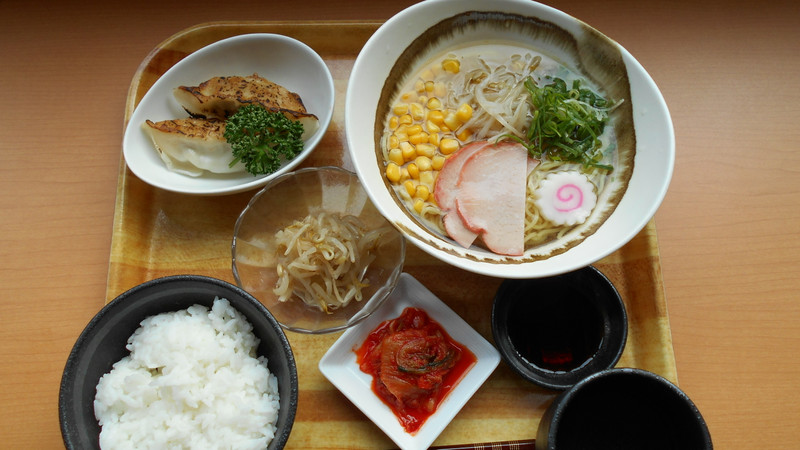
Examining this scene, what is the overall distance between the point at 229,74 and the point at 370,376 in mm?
1441

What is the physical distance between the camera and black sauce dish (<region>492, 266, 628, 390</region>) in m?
1.92

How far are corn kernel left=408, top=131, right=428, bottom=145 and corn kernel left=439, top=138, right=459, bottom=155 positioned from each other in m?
0.07

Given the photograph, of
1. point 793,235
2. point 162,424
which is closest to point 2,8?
point 162,424

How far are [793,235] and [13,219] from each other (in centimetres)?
323

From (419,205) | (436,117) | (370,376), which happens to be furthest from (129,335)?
(436,117)

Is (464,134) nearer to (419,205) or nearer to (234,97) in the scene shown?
(419,205)

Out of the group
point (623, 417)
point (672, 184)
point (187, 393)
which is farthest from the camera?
point (672, 184)

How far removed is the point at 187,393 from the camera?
68.1 inches

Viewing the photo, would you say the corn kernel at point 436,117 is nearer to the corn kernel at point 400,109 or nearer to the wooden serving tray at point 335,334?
the corn kernel at point 400,109

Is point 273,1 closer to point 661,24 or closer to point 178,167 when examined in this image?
point 178,167

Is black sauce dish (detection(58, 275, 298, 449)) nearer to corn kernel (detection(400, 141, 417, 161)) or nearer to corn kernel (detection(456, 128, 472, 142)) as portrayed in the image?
corn kernel (detection(400, 141, 417, 161))

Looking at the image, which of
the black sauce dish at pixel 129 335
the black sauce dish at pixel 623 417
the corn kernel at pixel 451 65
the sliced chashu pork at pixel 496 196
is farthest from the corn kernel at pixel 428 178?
the black sauce dish at pixel 623 417

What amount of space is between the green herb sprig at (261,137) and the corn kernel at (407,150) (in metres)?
0.42

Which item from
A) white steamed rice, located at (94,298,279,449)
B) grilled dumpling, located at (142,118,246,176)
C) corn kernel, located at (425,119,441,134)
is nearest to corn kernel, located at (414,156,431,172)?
corn kernel, located at (425,119,441,134)
